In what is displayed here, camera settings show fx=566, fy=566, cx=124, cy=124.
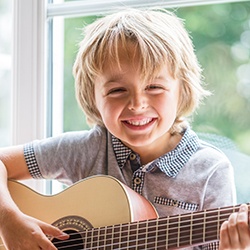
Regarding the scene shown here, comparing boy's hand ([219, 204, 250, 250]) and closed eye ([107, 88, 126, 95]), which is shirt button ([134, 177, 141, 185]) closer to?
closed eye ([107, 88, 126, 95])

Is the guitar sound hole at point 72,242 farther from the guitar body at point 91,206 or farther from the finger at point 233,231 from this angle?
the finger at point 233,231

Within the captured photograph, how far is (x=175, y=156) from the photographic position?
1.26m

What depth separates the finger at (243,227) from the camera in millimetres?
948

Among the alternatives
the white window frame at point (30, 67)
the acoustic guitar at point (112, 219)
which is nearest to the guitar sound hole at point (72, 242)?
the acoustic guitar at point (112, 219)

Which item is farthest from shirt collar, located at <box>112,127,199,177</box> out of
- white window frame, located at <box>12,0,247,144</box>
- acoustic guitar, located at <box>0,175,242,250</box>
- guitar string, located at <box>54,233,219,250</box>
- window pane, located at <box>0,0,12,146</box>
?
window pane, located at <box>0,0,12,146</box>

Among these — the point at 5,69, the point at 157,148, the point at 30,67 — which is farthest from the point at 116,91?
the point at 5,69

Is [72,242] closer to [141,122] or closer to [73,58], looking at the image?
[141,122]

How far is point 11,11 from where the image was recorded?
5.31 feet

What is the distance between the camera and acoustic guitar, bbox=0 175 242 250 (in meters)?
1.02

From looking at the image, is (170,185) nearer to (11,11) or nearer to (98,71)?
(98,71)

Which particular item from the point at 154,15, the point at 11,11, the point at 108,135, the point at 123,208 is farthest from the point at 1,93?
the point at 123,208

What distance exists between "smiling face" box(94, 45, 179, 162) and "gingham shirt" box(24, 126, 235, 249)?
0.06 m

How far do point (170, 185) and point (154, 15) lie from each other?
15.1 inches

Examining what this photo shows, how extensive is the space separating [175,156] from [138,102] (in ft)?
0.53
